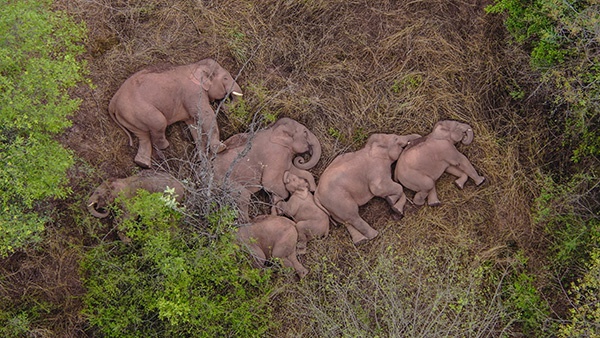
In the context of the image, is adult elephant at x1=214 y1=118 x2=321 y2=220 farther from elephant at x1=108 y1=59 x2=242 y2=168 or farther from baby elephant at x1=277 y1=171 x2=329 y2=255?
elephant at x1=108 y1=59 x2=242 y2=168

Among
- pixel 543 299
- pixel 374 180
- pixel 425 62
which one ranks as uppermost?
pixel 425 62

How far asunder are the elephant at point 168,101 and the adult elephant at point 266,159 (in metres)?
0.20

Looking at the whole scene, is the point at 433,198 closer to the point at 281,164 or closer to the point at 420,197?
→ the point at 420,197

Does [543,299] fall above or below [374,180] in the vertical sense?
below

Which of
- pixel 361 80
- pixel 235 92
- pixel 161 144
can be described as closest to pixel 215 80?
pixel 235 92

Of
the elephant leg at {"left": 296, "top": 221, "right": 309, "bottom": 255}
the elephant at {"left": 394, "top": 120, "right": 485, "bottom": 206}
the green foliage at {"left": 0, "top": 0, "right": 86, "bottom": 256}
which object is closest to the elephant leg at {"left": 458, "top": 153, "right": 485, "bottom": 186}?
the elephant at {"left": 394, "top": 120, "right": 485, "bottom": 206}

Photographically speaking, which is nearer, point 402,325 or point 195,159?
point 402,325

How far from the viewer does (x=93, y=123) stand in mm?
5570

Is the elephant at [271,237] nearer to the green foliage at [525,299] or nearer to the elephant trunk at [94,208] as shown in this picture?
the elephant trunk at [94,208]

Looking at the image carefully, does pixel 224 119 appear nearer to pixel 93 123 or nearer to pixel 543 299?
pixel 93 123

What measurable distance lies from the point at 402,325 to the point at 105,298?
2850 mm

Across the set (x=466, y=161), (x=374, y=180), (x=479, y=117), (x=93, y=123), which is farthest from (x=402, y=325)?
(x=93, y=123)

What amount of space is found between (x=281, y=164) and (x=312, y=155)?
370 millimetres

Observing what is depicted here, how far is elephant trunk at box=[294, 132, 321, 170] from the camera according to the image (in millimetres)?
5637
